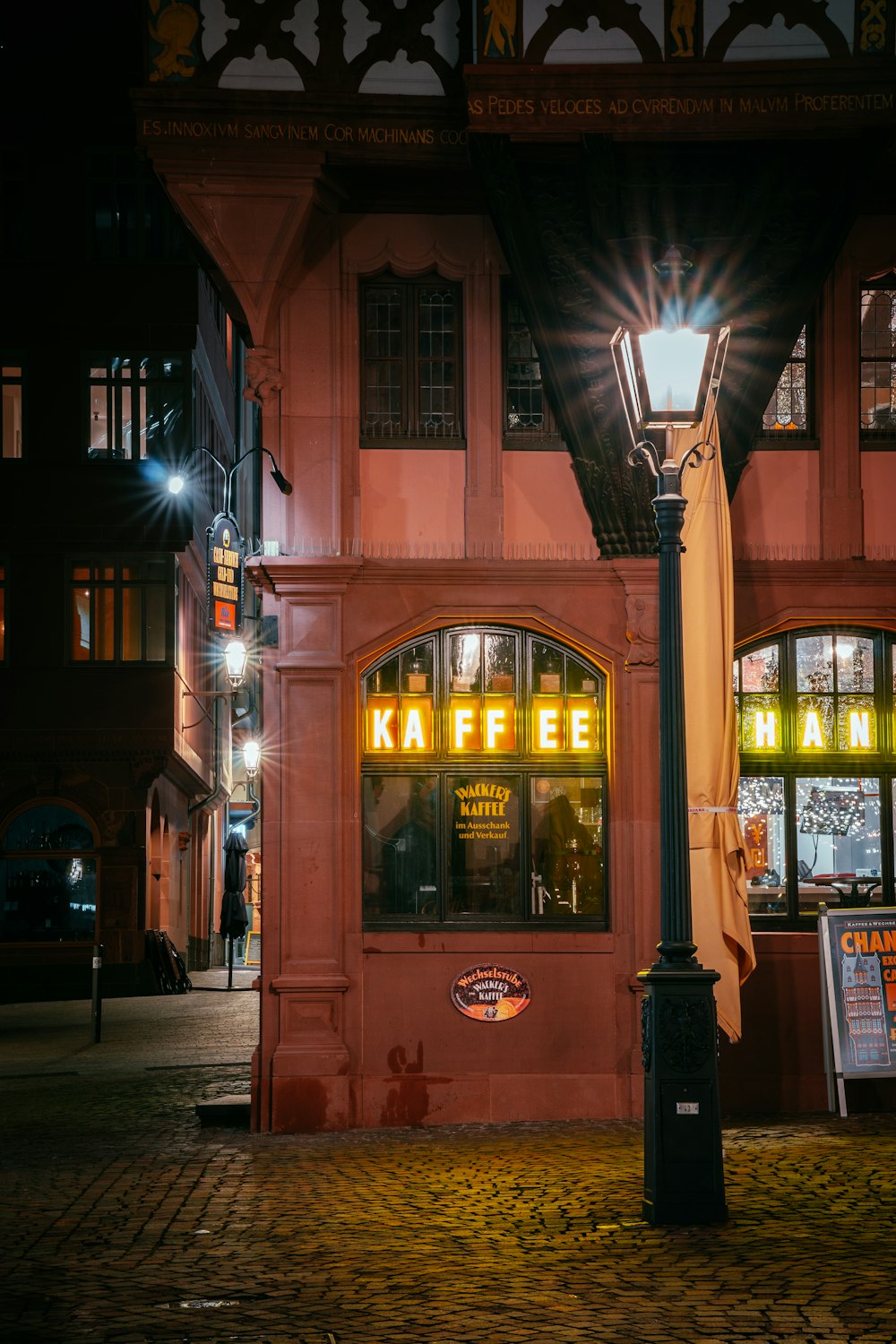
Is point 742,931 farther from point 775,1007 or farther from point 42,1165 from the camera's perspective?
point 42,1165

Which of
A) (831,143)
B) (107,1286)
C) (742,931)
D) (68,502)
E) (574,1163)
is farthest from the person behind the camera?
(68,502)

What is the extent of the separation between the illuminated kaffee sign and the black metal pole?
13.9 feet

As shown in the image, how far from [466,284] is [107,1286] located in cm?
878

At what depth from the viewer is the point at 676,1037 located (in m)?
9.85

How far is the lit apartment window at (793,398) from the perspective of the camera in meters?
14.9

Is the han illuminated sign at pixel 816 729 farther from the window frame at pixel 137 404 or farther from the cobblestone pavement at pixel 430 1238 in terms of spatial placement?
the window frame at pixel 137 404

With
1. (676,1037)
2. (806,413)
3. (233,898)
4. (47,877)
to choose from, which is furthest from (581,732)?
(47,877)

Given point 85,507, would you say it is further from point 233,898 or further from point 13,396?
point 233,898

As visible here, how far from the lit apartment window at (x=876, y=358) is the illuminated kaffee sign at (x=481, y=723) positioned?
3358 mm

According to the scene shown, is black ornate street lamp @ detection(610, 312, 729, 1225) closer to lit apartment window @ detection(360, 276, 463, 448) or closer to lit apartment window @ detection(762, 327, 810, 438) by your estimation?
lit apartment window @ detection(360, 276, 463, 448)

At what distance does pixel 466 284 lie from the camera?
48.1ft

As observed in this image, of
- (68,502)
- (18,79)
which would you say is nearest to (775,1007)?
(68,502)

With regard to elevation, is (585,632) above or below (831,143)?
below

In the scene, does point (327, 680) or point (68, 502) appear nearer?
point (327, 680)
